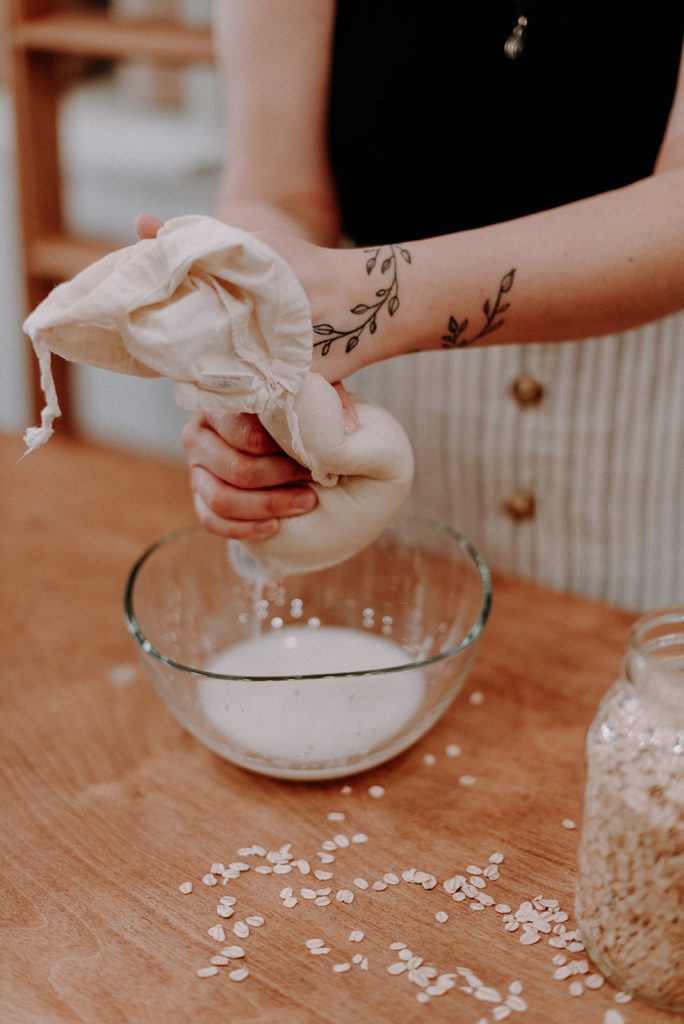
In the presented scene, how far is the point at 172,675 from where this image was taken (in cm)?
89

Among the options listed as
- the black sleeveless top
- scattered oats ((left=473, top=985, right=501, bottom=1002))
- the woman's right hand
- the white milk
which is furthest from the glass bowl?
the black sleeveless top

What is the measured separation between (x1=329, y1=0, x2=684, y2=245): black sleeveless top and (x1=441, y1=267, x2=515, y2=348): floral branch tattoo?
30cm

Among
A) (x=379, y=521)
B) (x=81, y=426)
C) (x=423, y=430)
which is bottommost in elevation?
(x=81, y=426)

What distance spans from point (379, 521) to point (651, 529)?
54 centimetres

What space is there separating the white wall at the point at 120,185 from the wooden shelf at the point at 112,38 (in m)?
0.24

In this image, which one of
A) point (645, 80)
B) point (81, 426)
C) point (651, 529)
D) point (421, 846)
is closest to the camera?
point (421, 846)

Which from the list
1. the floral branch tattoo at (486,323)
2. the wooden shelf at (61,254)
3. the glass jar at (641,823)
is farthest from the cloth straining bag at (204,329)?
the wooden shelf at (61,254)

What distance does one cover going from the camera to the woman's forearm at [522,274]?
854mm

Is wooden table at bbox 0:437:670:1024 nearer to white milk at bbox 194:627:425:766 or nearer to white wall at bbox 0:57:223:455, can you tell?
white milk at bbox 194:627:425:766

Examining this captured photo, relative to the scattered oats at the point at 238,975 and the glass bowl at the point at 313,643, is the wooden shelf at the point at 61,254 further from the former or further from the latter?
the scattered oats at the point at 238,975

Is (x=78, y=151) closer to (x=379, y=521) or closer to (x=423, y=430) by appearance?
(x=423, y=430)

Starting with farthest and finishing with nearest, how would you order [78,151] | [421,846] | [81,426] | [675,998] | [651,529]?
[81,426], [78,151], [651,529], [421,846], [675,998]

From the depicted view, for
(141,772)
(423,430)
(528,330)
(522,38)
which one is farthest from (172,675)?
(522,38)

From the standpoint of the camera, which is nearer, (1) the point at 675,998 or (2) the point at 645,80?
(1) the point at 675,998
